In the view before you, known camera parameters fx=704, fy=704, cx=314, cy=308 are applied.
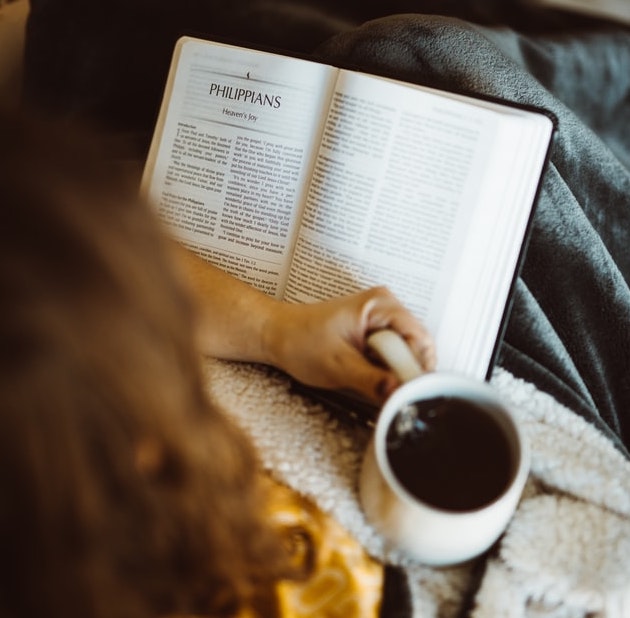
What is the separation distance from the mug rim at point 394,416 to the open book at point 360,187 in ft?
0.35

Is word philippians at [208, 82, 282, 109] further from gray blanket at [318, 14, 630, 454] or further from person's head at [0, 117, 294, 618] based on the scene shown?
person's head at [0, 117, 294, 618]

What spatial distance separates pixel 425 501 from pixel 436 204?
0.77ft

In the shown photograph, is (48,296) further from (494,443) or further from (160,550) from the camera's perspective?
(494,443)

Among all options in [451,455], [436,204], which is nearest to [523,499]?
[451,455]

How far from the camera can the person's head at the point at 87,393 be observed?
0.28m

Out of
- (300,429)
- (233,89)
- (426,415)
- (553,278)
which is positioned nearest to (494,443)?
(426,415)

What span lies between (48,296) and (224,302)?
29 centimetres

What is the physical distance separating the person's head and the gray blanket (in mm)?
337

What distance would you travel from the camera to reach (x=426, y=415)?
1.44 feet

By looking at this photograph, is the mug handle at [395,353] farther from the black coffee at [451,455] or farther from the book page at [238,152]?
the book page at [238,152]

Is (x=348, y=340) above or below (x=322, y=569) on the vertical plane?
above

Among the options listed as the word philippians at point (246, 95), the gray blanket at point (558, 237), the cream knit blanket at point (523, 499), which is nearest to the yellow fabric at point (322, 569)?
the cream knit blanket at point (523, 499)

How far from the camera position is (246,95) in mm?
615

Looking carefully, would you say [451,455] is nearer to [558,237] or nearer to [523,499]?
[523,499]
